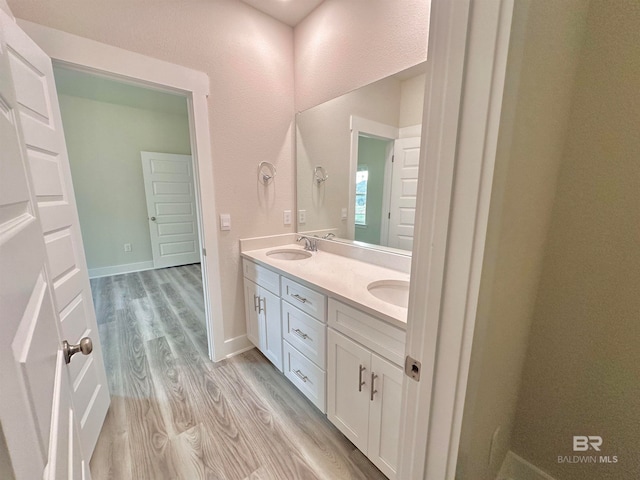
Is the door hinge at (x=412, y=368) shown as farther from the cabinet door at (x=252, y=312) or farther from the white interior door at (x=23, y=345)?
the cabinet door at (x=252, y=312)

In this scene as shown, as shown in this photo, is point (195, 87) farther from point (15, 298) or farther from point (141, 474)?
point (141, 474)

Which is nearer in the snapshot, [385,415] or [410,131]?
[385,415]

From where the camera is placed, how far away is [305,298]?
1.47m

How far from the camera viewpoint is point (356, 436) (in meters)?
1.28

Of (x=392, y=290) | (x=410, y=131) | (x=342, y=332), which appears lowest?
(x=342, y=332)

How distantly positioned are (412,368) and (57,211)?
159 centimetres

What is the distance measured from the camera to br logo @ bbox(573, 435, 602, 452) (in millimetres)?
1064

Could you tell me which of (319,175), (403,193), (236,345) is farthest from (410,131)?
(236,345)

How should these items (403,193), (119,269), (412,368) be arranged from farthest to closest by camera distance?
1. (119,269)
2. (403,193)
3. (412,368)

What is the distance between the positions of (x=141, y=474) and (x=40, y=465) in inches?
53.1

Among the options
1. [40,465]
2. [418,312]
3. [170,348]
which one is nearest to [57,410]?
[40,465]

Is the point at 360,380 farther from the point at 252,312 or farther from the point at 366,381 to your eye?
the point at 252,312

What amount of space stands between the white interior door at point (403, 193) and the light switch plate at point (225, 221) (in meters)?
1.21

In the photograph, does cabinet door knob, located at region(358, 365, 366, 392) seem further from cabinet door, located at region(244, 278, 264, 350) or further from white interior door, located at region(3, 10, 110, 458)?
white interior door, located at region(3, 10, 110, 458)
